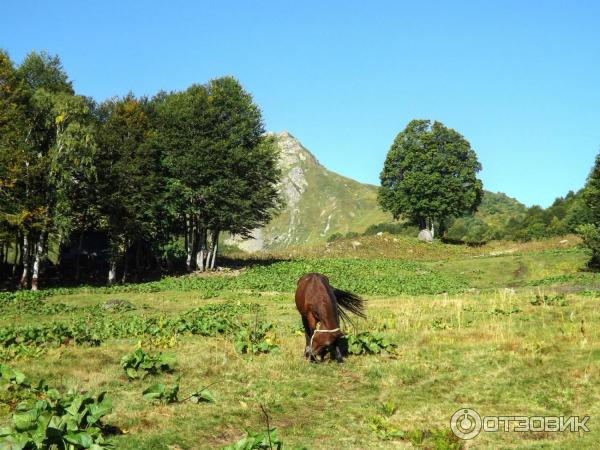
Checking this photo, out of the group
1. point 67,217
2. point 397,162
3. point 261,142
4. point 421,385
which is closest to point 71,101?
point 67,217

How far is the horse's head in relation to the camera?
1453cm

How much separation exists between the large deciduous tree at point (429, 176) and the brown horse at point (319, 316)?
212 ft

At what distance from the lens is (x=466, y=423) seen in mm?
10375

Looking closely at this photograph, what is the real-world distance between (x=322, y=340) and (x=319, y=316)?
75 centimetres

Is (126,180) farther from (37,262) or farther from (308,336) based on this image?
(308,336)

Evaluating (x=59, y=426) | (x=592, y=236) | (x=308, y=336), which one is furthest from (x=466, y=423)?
(x=592, y=236)

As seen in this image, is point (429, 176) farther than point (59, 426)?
Yes

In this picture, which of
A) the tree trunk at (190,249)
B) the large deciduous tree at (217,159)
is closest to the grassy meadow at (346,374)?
the large deciduous tree at (217,159)

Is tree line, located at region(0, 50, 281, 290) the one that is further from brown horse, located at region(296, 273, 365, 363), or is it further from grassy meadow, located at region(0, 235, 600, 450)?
brown horse, located at region(296, 273, 365, 363)

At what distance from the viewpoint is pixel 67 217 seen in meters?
41.4

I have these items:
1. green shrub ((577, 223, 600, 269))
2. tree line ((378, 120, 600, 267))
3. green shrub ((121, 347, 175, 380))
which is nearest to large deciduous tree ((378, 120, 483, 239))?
tree line ((378, 120, 600, 267))

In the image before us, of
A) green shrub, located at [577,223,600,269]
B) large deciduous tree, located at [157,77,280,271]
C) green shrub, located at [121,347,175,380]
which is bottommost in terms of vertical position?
green shrub, located at [121,347,175,380]

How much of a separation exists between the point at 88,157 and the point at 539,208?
145 m

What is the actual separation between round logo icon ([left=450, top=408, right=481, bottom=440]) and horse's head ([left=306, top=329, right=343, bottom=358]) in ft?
14.3
